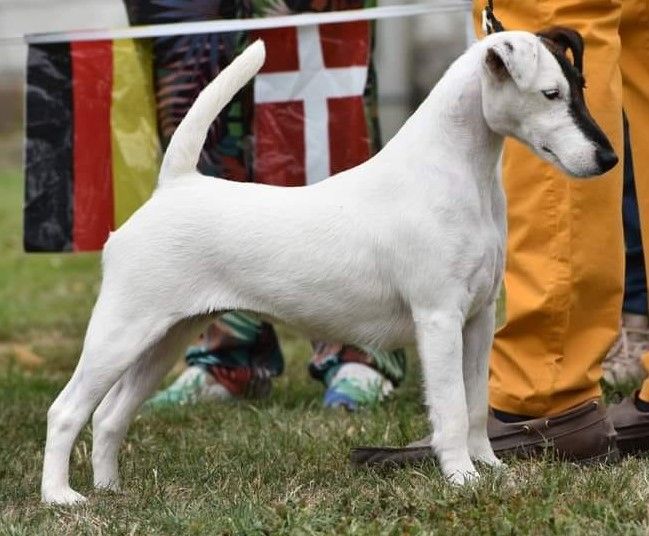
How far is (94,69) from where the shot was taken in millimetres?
4895

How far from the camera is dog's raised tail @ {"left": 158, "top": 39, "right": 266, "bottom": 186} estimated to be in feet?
11.5

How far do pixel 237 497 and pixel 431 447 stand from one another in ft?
1.61

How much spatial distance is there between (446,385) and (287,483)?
19.1 inches

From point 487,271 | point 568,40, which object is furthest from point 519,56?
point 487,271

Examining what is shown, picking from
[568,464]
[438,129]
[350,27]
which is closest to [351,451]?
[568,464]

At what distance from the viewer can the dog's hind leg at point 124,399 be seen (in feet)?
11.8

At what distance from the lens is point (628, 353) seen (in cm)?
488

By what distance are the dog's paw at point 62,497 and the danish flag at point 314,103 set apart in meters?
1.70

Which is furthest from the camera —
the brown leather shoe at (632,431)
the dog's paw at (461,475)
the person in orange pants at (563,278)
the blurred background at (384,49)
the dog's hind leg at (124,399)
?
the blurred background at (384,49)

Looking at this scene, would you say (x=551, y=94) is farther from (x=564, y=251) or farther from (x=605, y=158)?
(x=564, y=251)

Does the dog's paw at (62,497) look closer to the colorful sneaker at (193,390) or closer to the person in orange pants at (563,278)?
the person in orange pants at (563,278)

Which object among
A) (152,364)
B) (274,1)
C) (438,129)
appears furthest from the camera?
(274,1)

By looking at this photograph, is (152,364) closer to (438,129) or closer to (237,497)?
(237,497)

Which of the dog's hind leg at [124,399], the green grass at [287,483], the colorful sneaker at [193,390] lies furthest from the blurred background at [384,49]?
the dog's hind leg at [124,399]
